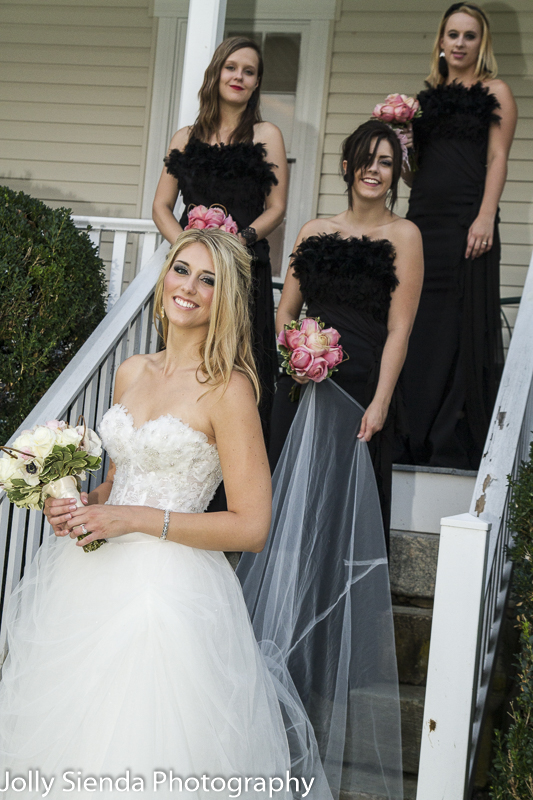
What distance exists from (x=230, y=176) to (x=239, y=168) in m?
0.06

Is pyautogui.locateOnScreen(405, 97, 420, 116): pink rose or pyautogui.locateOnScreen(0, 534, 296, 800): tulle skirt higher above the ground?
pyautogui.locateOnScreen(405, 97, 420, 116): pink rose

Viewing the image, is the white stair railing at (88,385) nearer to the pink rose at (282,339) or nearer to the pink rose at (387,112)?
the pink rose at (282,339)

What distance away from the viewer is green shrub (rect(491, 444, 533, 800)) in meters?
2.37

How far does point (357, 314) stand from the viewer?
133 inches

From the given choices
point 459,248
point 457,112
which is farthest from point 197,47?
point 459,248

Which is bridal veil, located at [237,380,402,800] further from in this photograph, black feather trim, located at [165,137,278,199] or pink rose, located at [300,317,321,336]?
black feather trim, located at [165,137,278,199]

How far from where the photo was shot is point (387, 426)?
3316mm

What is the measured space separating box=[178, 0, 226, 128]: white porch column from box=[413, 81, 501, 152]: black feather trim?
1205 millimetres

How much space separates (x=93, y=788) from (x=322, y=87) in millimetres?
5600

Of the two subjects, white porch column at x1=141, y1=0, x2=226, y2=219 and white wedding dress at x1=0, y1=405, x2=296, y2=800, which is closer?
white wedding dress at x1=0, y1=405, x2=296, y2=800

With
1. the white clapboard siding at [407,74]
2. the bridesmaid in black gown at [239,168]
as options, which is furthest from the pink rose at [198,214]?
the white clapboard siding at [407,74]

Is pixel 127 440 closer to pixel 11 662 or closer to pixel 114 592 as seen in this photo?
pixel 114 592

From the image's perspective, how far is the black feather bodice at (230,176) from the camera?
3.85m

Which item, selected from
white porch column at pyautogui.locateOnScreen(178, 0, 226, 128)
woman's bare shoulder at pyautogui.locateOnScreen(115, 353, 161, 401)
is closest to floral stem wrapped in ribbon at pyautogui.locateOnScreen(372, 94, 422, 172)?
white porch column at pyautogui.locateOnScreen(178, 0, 226, 128)
